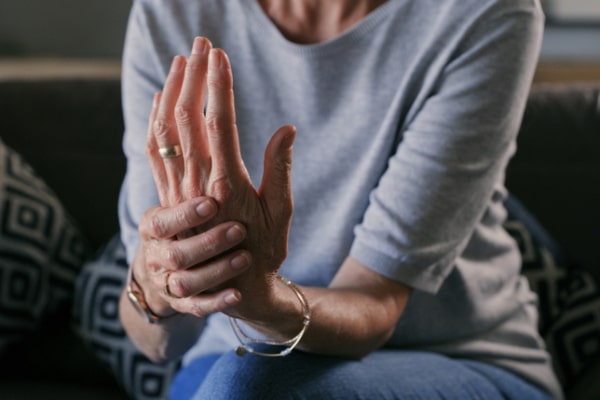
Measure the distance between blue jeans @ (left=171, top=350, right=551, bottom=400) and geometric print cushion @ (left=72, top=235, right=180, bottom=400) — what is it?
349 mm

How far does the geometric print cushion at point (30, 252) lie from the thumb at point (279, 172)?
861 mm

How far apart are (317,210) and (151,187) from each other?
0.22 m

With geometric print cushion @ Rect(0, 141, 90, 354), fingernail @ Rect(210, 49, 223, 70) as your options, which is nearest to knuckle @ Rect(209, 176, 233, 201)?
fingernail @ Rect(210, 49, 223, 70)

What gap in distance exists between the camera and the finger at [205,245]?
738mm

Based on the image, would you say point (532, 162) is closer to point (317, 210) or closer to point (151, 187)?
point (317, 210)

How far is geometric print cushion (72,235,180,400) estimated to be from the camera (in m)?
1.40

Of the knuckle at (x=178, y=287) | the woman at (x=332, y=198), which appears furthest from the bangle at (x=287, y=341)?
the knuckle at (x=178, y=287)

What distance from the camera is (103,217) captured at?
5.31 feet

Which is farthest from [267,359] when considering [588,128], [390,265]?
[588,128]

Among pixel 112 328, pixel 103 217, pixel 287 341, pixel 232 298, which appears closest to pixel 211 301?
pixel 232 298

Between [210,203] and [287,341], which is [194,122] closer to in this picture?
[210,203]

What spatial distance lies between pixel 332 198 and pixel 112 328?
610mm

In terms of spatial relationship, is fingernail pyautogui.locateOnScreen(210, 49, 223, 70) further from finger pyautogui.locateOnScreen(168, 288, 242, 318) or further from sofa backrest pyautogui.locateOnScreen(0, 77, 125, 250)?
sofa backrest pyautogui.locateOnScreen(0, 77, 125, 250)

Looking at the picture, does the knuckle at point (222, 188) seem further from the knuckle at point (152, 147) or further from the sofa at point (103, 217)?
the sofa at point (103, 217)
